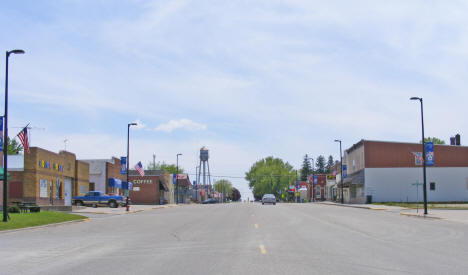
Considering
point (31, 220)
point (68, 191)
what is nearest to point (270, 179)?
point (68, 191)

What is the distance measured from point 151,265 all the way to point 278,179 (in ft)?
451

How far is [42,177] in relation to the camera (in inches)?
1859

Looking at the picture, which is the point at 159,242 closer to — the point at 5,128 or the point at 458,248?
the point at 458,248

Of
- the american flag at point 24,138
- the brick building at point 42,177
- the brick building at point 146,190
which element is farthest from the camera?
the brick building at point 146,190

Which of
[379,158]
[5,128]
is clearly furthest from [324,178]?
[5,128]

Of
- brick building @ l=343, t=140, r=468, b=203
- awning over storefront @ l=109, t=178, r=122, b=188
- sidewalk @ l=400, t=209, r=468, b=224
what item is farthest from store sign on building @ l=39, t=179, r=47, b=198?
brick building @ l=343, t=140, r=468, b=203

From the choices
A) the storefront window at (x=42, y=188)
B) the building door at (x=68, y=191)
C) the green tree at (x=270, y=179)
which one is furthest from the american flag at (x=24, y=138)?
the green tree at (x=270, y=179)

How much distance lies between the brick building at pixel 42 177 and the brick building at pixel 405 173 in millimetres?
36901

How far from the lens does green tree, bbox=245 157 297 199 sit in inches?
5753

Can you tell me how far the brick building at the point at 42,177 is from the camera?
45188mm

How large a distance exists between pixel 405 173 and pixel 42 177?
4500cm

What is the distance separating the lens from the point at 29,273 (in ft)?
34.2

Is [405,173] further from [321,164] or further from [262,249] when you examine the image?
[321,164]

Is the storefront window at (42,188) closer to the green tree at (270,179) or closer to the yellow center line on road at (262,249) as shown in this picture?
the yellow center line on road at (262,249)
